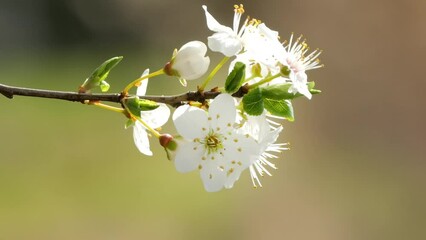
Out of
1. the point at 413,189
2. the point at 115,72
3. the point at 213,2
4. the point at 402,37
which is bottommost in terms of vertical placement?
the point at 413,189

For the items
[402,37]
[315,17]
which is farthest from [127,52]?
[402,37]

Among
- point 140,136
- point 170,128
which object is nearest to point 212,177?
point 140,136

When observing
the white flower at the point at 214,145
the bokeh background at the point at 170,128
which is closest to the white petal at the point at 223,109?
the white flower at the point at 214,145

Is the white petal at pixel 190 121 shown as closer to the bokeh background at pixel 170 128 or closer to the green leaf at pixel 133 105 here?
the green leaf at pixel 133 105

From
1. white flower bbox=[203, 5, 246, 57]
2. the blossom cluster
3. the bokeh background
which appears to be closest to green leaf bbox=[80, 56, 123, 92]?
the blossom cluster

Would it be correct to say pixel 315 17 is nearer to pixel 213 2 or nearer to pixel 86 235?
pixel 213 2

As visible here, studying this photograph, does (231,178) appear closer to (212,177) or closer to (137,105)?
(212,177)
